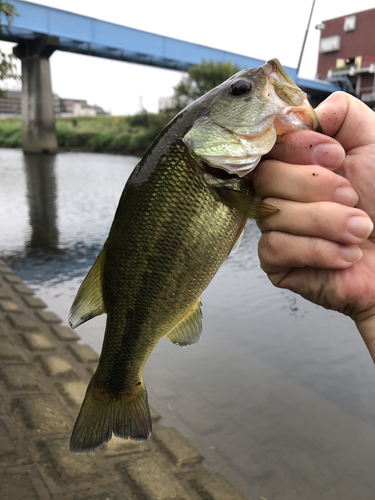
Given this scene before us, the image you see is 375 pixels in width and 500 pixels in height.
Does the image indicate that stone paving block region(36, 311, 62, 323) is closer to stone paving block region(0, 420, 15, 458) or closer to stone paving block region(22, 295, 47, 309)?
stone paving block region(22, 295, 47, 309)

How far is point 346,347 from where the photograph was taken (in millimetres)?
4348

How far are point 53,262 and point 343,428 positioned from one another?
5.03 meters

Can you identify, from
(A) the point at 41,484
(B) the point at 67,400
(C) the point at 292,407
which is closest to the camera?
(A) the point at 41,484

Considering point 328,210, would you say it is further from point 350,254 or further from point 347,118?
point 347,118

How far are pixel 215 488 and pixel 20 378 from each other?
1.78m

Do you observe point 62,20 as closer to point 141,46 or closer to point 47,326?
point 141,46

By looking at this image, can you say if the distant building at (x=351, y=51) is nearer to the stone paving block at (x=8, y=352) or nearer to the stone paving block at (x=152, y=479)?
the stone paving block at (x=8, y=352)

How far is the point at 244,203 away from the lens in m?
1.40

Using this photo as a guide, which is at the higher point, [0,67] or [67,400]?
[0,67]

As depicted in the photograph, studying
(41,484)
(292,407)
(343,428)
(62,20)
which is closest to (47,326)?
(41,484)

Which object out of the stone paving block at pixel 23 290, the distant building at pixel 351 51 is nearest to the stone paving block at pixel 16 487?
the stone paving block at pixel 23 290

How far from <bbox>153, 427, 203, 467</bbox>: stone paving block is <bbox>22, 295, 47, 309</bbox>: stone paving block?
2.54m

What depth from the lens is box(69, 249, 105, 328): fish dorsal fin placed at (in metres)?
1.65

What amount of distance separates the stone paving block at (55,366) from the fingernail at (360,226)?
9.44 feet
